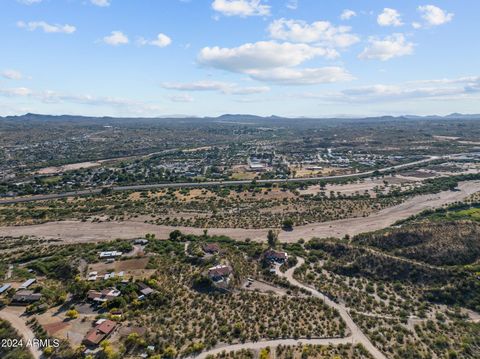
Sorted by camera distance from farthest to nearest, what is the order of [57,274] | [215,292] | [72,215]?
[72,215] → [57,274] → [215,292]

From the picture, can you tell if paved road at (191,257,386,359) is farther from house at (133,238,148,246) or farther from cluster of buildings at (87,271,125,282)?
house at (133,238,148,246)

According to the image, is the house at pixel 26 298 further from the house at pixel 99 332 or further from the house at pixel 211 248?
the house at pixel 211 248

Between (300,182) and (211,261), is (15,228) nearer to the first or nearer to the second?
(211,261)

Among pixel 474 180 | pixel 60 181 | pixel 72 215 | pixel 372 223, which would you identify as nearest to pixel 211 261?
pixel 372 223

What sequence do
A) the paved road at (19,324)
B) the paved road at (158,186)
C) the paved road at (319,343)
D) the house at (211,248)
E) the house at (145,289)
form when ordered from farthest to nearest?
the paved road at (158,186), the house at (211,248), the house at (145,289), the paved road at (319,343), the paved road at (19,324)

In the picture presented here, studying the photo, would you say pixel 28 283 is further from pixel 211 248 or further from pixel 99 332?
pixel 211 248

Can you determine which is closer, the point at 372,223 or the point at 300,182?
the point at 372,223

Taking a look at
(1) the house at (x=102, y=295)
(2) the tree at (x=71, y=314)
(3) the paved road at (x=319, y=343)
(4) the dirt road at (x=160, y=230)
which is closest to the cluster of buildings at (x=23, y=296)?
(2) the tree at (x=71, y=314)
